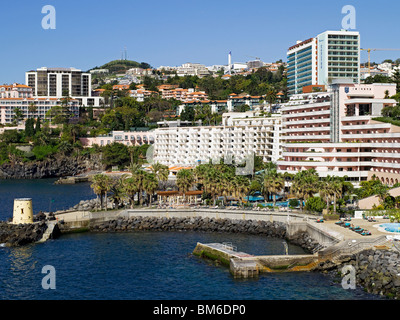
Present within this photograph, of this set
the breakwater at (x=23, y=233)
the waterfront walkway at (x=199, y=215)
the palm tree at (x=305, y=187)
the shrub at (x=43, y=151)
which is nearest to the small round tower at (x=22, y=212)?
the breakwater at (x=23, y=233)

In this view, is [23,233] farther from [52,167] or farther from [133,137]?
[133,137]

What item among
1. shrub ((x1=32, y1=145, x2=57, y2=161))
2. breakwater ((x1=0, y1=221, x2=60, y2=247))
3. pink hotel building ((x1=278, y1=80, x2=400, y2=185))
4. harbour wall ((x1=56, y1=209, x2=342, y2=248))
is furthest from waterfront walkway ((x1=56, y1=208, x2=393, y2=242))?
shrub ((x1=32, y1=145, x2=57, y2=161))

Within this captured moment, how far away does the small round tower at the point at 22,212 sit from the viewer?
7619cm

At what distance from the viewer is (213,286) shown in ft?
170

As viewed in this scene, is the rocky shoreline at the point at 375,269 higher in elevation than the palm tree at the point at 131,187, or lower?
lower

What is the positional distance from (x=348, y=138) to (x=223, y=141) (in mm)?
49013

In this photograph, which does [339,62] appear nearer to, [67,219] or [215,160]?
[215,160]

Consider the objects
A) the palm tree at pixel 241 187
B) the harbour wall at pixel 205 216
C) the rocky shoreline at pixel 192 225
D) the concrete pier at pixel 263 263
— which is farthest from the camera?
the palm tree at pixel 241 187

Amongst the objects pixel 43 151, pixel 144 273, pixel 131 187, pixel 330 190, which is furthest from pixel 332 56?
pixel 144 273

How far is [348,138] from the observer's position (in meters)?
100

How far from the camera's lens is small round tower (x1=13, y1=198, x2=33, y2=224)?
76.2 m

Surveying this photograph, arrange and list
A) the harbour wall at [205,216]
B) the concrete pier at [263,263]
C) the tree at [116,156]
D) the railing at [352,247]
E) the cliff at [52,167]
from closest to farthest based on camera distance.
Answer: the concrete pier at [263,263]
the railing at [352,247]
the harbour wall at [205,216]
the tree at [116,156]
the cliff at [52,167]

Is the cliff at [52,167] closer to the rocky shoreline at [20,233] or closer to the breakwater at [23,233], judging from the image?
the breakwater at [23,233]

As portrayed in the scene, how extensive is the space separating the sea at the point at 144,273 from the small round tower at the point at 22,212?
18.6ft
